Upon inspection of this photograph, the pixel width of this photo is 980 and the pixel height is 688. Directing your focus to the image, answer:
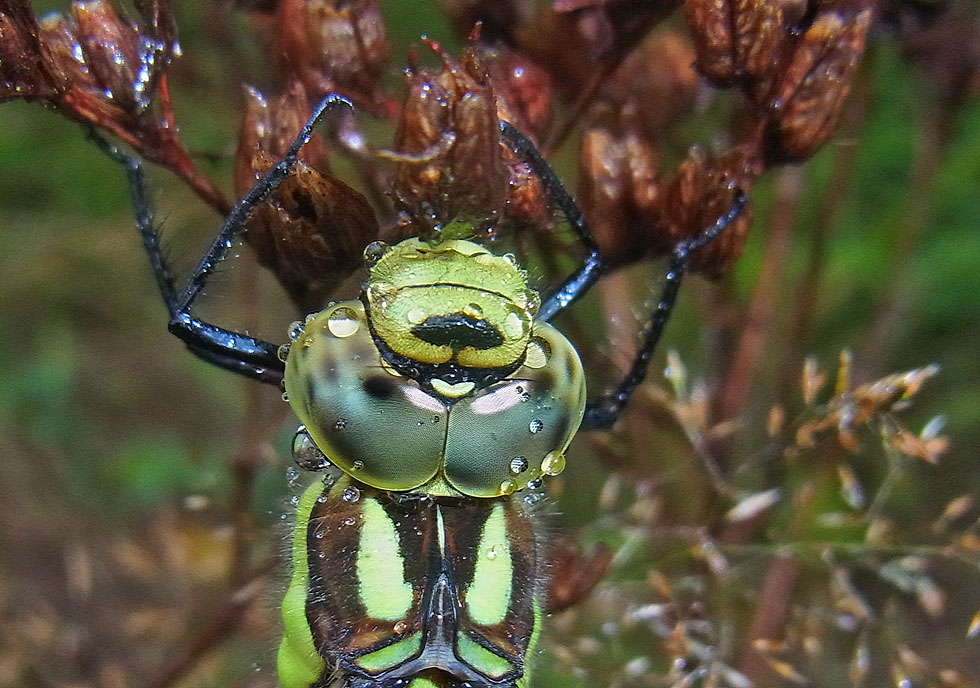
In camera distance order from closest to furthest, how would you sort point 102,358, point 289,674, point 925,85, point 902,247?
point 289,674 < point 925,85 < point 902,247 < point 102,358

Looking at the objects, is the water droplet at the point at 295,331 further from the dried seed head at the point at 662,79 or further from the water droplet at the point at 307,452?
the dried seed head at the point at 662,79

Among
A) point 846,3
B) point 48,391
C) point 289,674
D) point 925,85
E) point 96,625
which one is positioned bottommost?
point 289,674

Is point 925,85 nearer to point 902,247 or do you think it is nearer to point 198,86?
point 902,247

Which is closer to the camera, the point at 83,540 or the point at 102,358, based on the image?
the point at 83,540

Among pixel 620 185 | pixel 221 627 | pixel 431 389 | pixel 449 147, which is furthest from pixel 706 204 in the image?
pixel 221 627

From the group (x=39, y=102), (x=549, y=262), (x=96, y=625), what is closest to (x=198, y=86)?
(x=39, y=102)

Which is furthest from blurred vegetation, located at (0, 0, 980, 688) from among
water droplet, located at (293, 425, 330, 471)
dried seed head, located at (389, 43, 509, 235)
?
dried seed head, located at (389, 43, 509, 235)

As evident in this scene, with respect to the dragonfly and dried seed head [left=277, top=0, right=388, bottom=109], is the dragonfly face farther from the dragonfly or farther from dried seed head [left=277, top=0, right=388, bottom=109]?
dried seed head [left=277, top=0, right=388, bottom=109]
